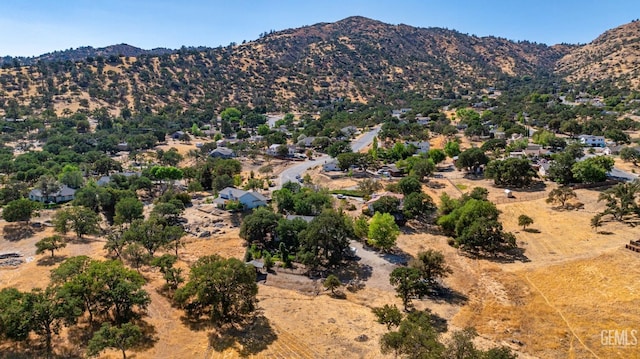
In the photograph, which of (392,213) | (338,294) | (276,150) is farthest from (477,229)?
(276,150)

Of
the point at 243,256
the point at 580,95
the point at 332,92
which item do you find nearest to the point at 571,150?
the point at 243,256

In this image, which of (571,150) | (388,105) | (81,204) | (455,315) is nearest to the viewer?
(455,315)

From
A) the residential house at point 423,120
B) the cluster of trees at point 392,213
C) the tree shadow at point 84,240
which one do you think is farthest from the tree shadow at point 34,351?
the residential house at point 423,120

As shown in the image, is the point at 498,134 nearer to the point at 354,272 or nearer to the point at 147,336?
the point at 354,272

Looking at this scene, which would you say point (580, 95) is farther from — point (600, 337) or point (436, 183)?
point (600, 337)

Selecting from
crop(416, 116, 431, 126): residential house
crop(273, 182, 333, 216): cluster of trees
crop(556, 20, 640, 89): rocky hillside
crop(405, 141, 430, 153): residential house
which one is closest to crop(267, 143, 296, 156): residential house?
crop(405, 141, 430, 153): residential house
